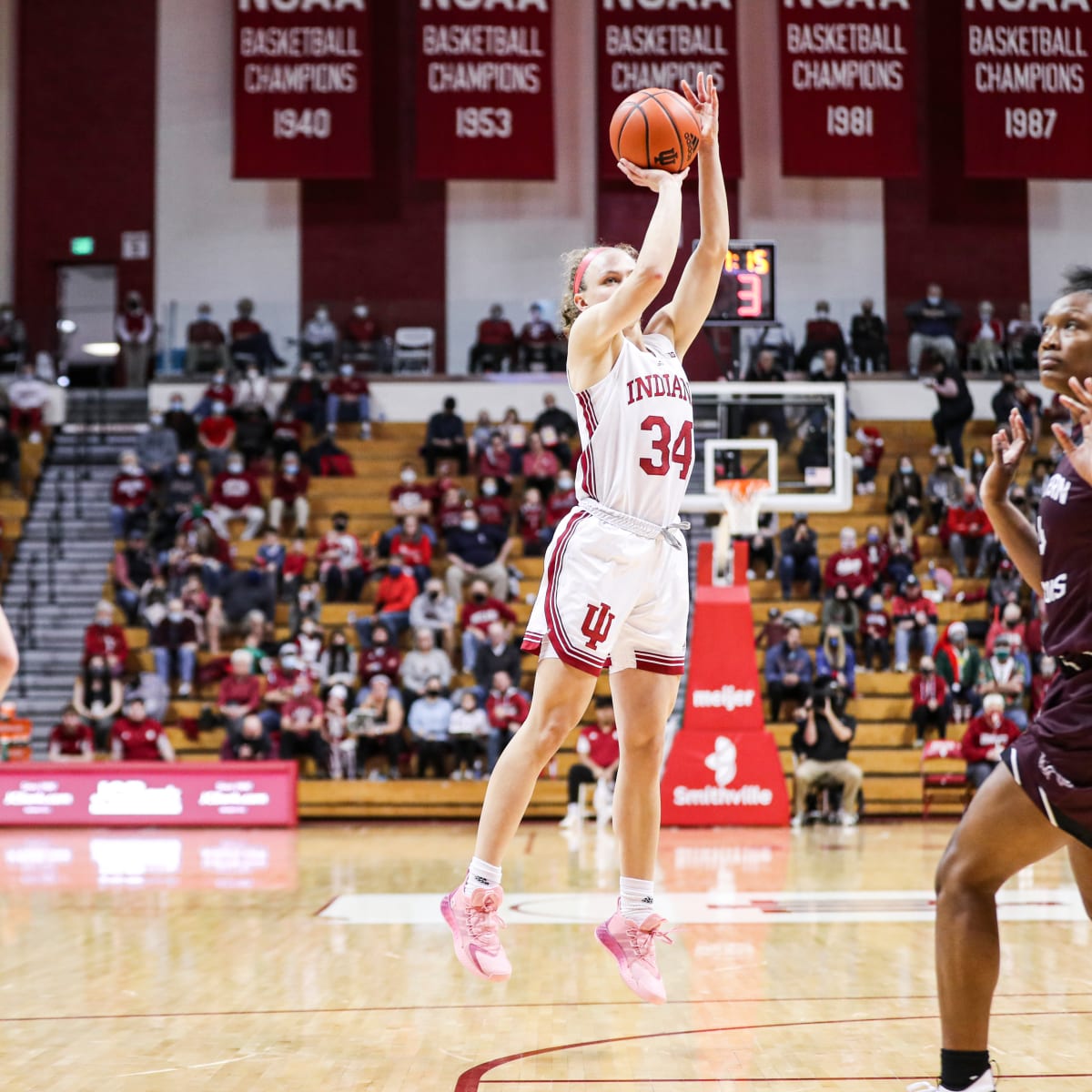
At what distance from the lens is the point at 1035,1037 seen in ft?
17.0

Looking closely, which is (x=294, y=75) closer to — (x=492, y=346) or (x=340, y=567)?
(x=492, y=346)

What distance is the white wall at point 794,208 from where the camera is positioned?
2297 centimetres

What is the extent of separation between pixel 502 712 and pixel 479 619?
177 centimetres

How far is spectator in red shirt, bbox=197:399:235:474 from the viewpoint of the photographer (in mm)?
20125

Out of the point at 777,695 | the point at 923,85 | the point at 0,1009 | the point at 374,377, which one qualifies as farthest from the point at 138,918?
the point at 923,85

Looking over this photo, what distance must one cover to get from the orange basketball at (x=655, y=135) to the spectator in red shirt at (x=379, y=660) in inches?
473

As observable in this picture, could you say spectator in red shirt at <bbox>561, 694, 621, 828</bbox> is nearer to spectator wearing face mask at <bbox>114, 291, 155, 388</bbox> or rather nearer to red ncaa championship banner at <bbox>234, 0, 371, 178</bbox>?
spectator wearing face mask at <bbox>114, 291, 155, 388</bbox>

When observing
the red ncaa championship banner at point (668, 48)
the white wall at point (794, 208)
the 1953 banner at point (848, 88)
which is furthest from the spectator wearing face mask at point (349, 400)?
the 1953 banner at point (848, 88)

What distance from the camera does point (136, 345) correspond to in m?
22.3

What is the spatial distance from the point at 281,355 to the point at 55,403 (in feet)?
11.9

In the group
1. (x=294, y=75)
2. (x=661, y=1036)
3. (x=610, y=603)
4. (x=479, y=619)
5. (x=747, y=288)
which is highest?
(x=294, y=75)

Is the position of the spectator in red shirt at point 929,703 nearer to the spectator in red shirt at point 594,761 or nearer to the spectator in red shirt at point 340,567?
the spectator in red shirt at point 594,761

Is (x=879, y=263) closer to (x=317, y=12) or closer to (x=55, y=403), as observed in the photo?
(x=317, y=12)

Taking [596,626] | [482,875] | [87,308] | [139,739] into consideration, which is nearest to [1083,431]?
[596,626]
